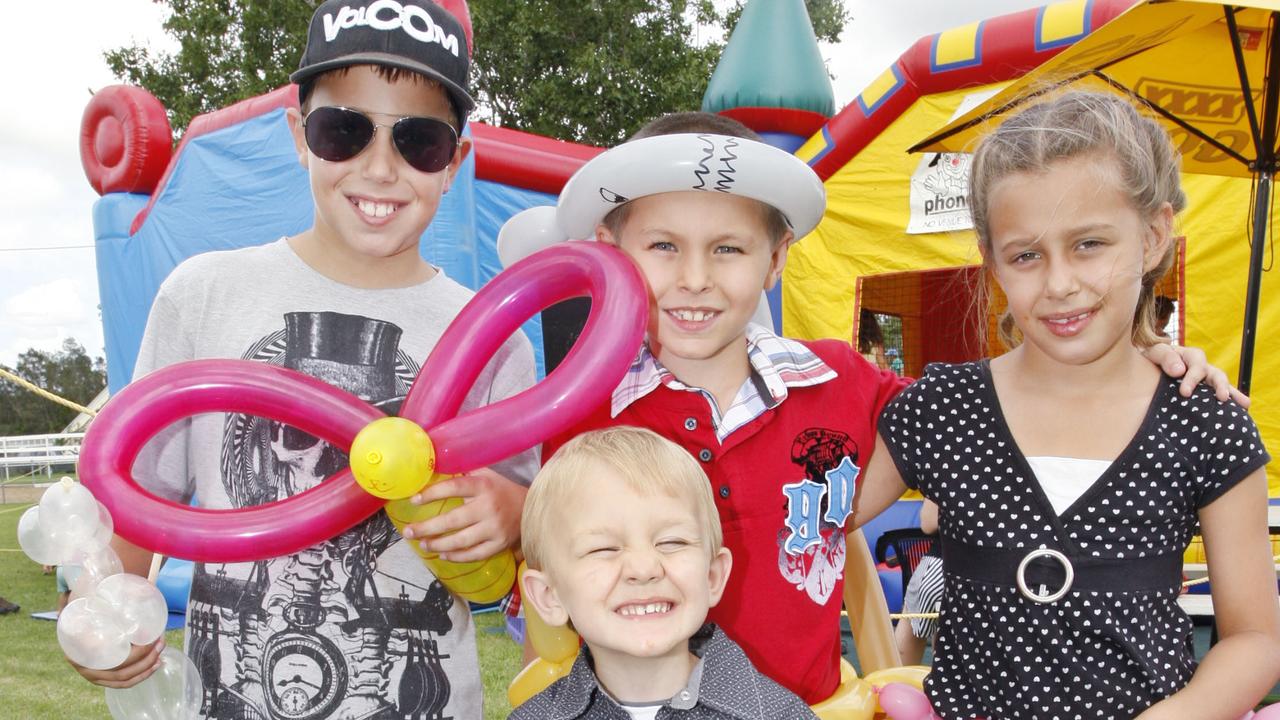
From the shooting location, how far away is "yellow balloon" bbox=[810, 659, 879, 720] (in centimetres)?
171

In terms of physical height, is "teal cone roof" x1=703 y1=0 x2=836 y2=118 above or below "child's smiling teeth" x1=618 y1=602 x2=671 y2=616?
above

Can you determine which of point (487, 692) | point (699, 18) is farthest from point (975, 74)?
point (699, 18)

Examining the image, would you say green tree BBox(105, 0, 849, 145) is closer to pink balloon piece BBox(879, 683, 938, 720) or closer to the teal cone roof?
the teal cone roof

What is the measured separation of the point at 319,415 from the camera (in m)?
1.45

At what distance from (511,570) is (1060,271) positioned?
1.01m

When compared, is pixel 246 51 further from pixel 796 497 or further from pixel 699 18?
pixel 796 497

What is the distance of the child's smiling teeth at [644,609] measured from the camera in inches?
54.4

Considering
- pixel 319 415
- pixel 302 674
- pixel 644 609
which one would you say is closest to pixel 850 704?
pixel 644 609

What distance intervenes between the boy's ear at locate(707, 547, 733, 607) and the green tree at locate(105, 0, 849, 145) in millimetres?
14291

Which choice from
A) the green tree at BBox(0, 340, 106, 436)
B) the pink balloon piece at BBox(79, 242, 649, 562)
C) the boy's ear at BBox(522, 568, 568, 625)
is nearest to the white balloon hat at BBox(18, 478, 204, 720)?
the pink balloon piece at BBox(79, 242, 649, 562)

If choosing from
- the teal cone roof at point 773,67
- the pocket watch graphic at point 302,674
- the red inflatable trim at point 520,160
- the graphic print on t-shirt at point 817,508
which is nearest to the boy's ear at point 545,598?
the pocket watch graphic at point 302,674

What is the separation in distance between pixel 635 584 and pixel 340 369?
0.64 meters

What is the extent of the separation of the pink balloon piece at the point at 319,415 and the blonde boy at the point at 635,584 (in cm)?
10

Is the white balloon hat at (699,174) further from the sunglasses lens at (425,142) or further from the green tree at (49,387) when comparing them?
the green tree at (49,387)
